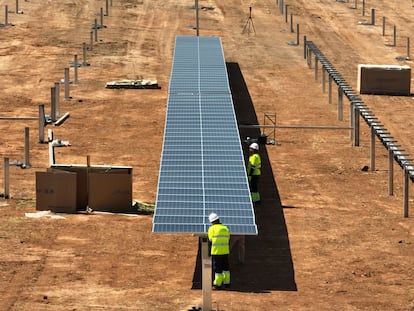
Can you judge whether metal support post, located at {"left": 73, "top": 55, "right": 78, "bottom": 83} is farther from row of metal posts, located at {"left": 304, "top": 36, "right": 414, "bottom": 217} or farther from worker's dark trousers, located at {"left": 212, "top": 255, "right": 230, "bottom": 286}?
worker's dark trousers, located at {"left": 212, "top": 255, "right": 230, "bottom": 286}

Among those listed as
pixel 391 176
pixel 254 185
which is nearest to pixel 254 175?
pixel 254 185

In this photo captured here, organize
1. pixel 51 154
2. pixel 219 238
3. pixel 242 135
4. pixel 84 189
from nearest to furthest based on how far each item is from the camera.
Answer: pixel 219 238
pixel 84 189
pixel 51 154
pixel 242 135

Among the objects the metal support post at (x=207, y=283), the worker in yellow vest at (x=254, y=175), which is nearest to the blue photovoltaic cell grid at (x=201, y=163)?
the worker in yellow vest at (x=254, y=175)

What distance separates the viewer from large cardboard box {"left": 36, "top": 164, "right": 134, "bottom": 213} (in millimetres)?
26109

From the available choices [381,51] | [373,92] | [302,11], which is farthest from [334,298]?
[302,11]

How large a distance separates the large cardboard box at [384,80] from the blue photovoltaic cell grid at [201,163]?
7.82 metres

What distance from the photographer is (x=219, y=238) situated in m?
20.8

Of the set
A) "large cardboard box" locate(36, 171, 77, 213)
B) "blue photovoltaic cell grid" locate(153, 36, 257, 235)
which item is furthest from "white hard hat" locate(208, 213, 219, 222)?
"large cardboard box" locate(36, 171, 77, 213)

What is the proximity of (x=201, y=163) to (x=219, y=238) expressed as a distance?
5.56 metres

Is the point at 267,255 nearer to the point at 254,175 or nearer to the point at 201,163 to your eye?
the point at 201,163

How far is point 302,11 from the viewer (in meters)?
64.4

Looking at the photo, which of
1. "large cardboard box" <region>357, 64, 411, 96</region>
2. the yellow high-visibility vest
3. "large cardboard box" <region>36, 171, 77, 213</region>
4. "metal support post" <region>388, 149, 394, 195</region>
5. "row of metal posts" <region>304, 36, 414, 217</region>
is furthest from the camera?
"large cardboard box" <region>357, 64, 411, 96</region>

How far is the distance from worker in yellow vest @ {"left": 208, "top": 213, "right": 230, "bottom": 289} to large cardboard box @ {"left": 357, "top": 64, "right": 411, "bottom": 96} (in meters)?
24.9

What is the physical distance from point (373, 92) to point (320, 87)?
2.26 metres
